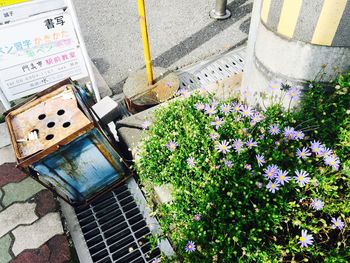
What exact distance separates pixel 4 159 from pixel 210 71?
291 centimetres

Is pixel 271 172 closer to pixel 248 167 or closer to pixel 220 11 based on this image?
pixel 248 167

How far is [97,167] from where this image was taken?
9.38ft

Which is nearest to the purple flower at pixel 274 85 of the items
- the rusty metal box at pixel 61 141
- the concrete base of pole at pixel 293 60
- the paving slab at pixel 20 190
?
the concrete base of pole at pixel 293 60

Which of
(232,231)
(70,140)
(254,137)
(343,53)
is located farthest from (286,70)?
(70,140)

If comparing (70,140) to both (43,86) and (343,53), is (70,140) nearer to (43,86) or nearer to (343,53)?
(43,86)

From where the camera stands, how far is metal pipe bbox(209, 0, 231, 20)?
523 cm

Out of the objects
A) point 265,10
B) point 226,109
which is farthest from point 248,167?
point 265,10

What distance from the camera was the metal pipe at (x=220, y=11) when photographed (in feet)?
17.2

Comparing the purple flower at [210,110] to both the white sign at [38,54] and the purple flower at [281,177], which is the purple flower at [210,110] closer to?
the purple flower at [281,177]

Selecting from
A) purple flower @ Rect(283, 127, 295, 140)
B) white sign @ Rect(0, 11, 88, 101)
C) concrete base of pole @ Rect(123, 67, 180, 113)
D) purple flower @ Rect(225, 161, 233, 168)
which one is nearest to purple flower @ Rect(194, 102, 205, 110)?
purple flower @ Rect(225, 161, 233, 168)

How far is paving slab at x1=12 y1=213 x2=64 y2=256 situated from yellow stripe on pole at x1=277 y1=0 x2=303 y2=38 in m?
2.75

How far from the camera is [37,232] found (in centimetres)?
312

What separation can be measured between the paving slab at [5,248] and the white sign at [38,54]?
1.46 m

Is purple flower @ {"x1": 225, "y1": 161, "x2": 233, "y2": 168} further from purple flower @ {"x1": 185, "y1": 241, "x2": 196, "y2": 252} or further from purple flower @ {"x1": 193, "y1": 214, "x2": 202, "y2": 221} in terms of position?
purple flower @ {"x1": 185, "y1": 241, "x2": 196, "y2": 252}
